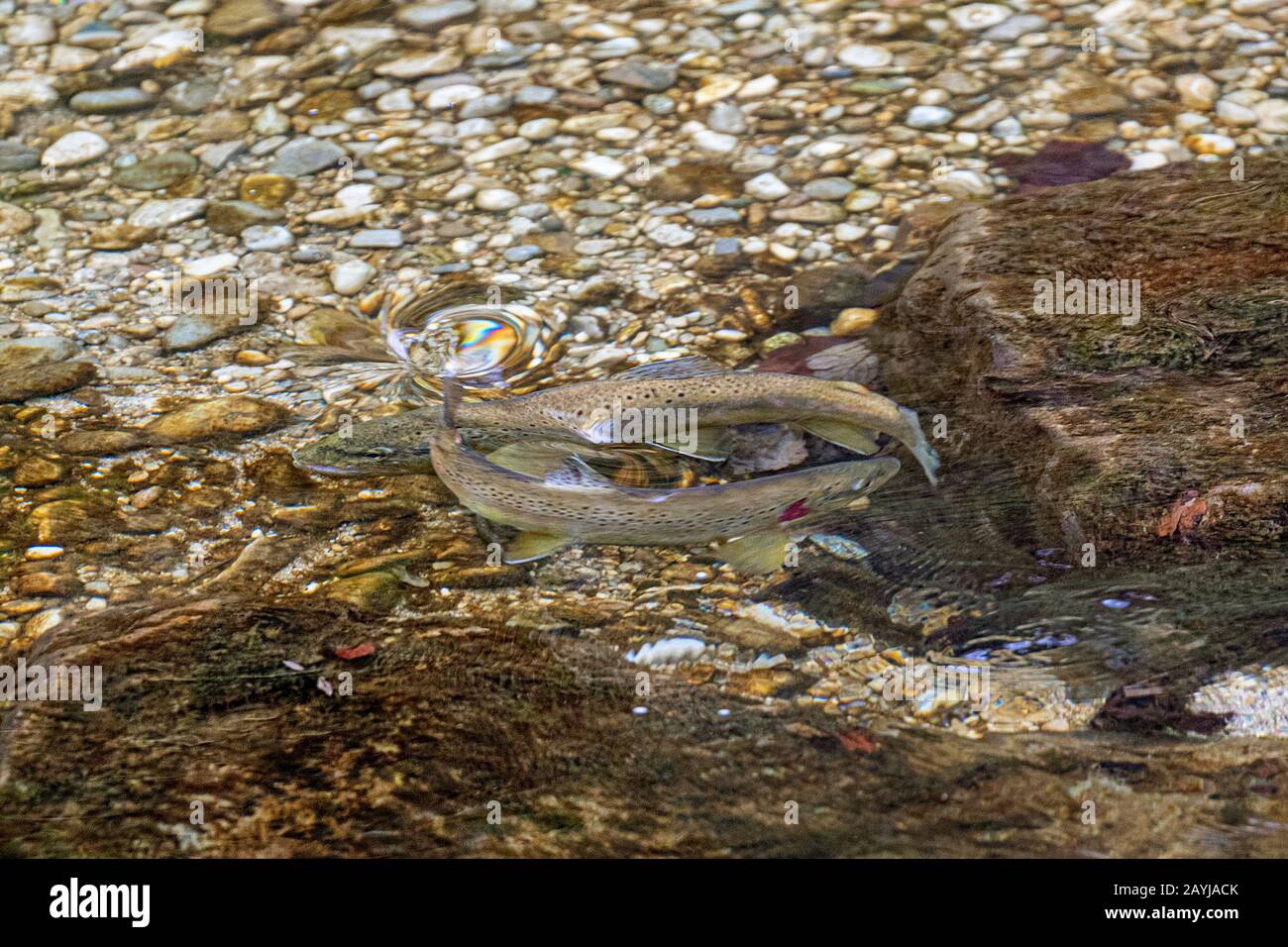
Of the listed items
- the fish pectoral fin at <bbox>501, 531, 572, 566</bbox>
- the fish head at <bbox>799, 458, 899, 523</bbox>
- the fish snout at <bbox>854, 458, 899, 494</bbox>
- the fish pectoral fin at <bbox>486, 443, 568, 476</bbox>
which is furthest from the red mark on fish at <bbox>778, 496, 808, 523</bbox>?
the fish pectoral fin at <bbox>486, 443, 568, 476</bbox>

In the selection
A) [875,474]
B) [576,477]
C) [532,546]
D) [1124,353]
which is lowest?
[532,546]

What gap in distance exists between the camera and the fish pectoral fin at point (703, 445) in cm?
454

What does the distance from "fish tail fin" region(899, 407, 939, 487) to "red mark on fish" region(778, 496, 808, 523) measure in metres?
0.46

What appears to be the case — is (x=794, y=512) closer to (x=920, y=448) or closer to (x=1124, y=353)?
(x=920, y=448)

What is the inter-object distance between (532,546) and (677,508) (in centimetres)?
54

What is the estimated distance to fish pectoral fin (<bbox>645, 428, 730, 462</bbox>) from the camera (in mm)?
4539

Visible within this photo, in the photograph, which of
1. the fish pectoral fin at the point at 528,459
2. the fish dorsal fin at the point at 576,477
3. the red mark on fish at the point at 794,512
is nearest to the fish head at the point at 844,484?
the red mark on fish at the point at 794,512

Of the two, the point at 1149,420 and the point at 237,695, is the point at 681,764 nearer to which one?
the point at 237,695

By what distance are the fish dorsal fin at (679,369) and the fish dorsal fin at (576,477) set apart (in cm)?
67

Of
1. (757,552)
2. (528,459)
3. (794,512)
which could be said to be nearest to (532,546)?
(528,459)

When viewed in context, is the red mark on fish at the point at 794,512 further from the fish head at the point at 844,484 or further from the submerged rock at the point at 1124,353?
the submerged rock at the point at 1124,353

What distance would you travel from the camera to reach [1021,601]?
3.51 m

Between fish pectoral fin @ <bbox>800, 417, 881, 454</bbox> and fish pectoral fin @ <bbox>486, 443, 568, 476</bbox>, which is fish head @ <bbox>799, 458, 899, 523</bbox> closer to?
fish pectoral fin @ <bbox>800, 417, 881, 454</bbox>

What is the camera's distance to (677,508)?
4047mm
